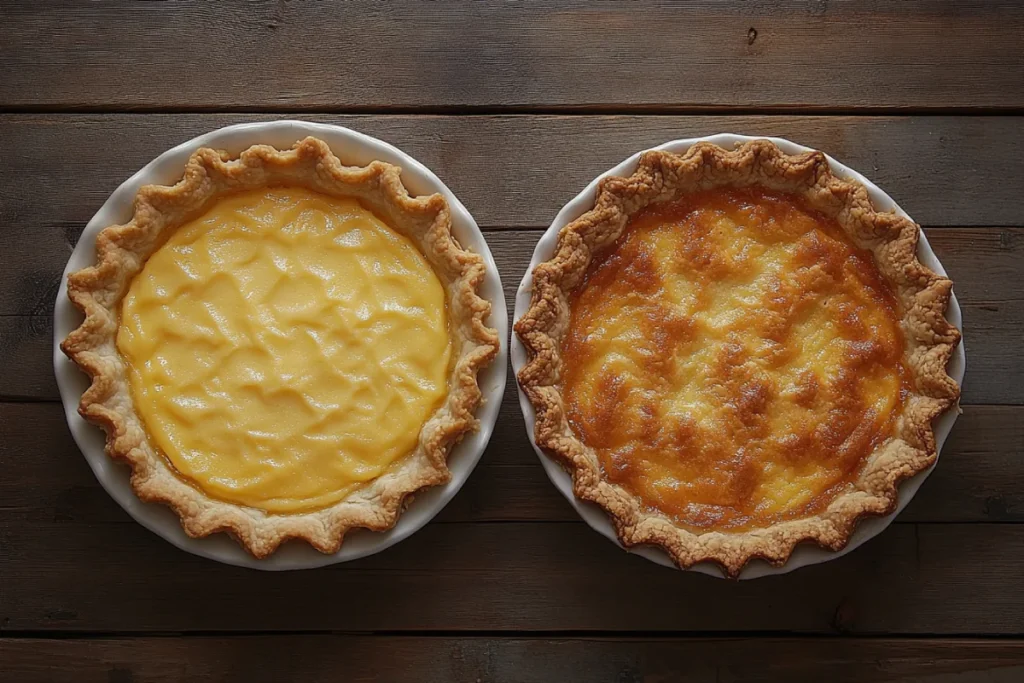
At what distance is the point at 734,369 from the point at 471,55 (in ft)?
4.17

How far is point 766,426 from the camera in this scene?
2535mm

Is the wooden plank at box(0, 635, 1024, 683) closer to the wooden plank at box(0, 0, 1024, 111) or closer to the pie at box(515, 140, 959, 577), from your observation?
the pie at box(515, 140, 959, 577)

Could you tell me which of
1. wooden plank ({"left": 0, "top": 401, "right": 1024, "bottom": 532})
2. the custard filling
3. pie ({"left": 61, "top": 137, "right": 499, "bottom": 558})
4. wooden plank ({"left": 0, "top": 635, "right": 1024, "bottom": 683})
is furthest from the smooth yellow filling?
wooden plank ({"left": 0, "top": 635, "right": 1024, "bottom": 683})

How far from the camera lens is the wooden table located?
2.80 meters

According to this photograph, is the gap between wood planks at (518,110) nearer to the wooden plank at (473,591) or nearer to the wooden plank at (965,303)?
the wooden plank at (965,303)

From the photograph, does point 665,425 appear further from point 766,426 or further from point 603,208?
point 603,208

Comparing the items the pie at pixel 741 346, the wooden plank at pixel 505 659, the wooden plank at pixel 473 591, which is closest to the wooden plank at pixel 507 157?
the pie at pixel 741 346

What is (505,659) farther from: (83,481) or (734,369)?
(83,481)

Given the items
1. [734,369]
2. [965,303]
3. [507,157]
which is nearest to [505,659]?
[734,369]

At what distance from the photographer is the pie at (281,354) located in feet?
8.08

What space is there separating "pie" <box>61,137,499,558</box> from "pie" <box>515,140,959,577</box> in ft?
1.10

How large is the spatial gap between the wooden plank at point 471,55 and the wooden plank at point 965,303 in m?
0.44

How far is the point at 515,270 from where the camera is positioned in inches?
112

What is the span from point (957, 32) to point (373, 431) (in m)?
2.21
